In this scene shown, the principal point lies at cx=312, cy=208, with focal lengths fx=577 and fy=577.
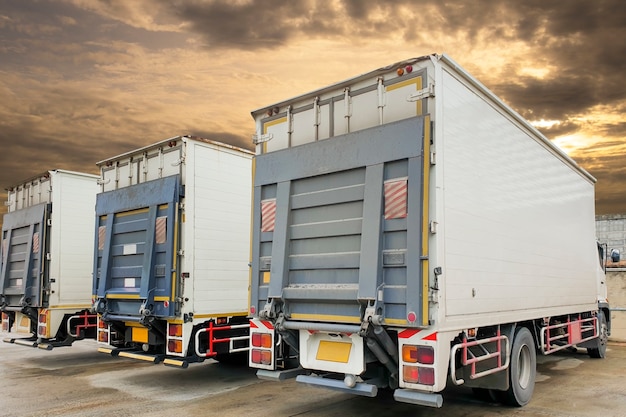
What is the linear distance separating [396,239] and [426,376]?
1.28m

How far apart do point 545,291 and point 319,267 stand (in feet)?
12.4

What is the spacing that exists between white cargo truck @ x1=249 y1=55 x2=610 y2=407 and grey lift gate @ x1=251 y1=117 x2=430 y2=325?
0.01 m

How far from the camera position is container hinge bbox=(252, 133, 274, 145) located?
6930 millimetres

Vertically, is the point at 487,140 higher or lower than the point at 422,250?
higher

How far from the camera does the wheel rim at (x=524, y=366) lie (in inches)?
277

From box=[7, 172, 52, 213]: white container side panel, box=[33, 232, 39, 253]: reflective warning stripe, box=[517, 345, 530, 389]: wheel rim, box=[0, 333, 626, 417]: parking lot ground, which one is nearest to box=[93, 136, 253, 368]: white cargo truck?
box=[0, 333, 626, 417]: parking lot ground

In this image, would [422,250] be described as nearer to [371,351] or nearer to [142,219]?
[371,351]

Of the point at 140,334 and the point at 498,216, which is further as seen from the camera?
the point at 140,334

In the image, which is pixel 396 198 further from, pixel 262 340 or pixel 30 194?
pixel 30 194

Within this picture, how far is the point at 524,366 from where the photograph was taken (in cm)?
717

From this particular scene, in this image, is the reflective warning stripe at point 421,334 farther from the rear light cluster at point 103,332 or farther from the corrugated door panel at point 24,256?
the corrugated door panel at point 24,256

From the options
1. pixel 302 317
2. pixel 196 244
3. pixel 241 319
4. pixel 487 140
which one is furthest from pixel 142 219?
pixel 487 140

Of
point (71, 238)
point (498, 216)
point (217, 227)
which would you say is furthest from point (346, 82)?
point (71, 238)

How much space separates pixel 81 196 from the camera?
11.4 meters
